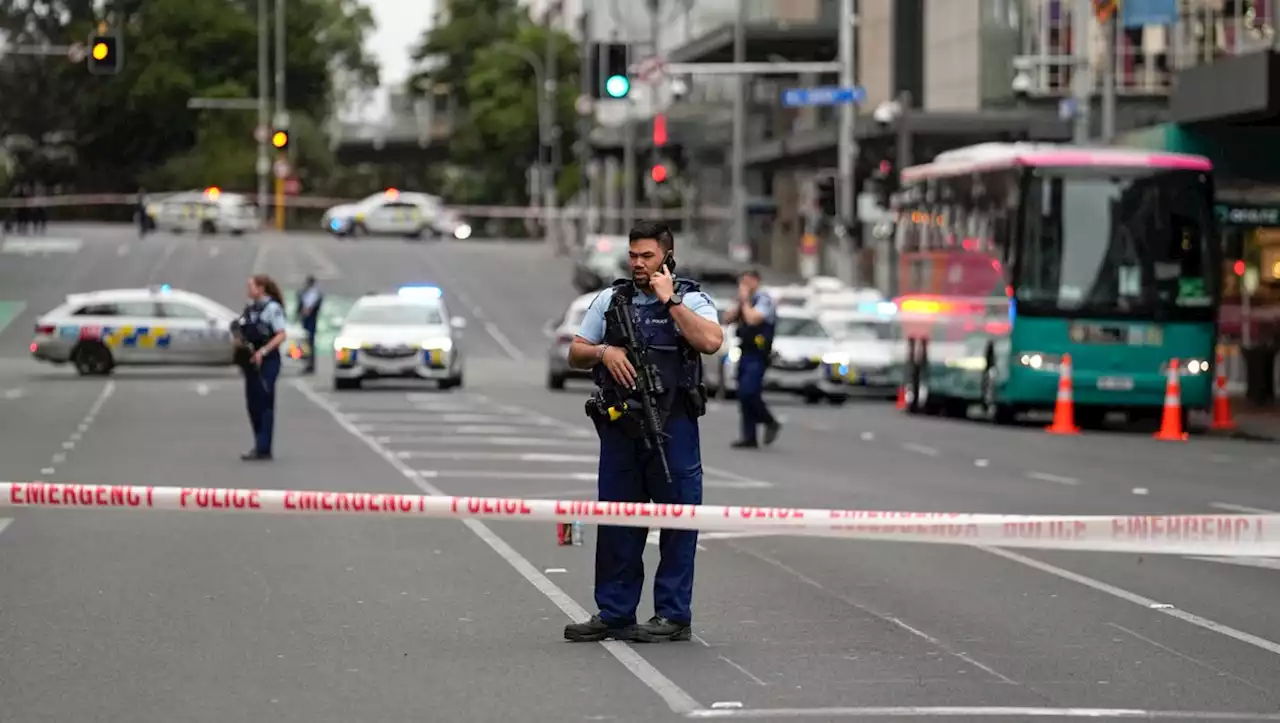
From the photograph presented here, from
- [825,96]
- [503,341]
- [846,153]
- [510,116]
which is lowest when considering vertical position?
[503,341]

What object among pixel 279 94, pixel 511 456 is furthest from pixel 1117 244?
pixel 279 94

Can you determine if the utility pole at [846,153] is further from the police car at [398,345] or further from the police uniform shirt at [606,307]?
the police uniform shirt at [606,307]

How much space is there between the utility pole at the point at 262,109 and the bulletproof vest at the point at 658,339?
318ft

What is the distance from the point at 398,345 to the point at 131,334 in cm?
735

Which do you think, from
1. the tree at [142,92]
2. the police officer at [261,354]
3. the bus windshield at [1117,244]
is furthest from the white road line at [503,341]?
the tree at [142,92]

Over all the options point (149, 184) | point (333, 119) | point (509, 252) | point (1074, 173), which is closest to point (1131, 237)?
point (1074, 173)

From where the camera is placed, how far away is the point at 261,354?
2284cm

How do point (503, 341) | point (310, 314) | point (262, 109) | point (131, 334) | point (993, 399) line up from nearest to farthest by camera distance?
point (993, 399) < point (131, 334) < point (310, 314) < point (503, 341) < point (262, 109)

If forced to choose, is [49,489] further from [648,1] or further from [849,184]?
[648,1]

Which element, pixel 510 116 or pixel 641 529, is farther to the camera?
pixel 510 116

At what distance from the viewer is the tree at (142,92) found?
116m

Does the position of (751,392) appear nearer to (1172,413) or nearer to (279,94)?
(1172,413)

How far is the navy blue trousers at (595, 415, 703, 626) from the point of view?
10.8 metres

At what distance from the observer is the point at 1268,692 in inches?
392
